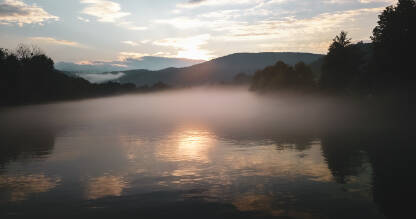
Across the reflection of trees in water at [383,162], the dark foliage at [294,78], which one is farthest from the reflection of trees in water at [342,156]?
the dark foliage at [294,78]

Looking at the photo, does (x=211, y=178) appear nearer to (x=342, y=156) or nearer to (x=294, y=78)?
(x=342, y=156)

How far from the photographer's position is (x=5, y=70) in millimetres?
136500

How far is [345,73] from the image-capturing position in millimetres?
109000

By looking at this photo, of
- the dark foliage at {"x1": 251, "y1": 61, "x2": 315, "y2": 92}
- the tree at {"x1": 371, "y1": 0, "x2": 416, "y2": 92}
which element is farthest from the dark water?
the dark foliage at {"x1": 251, "y1": 61, "x2": 315, "y2": 92}

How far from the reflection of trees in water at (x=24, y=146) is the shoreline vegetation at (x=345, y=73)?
68945 mm

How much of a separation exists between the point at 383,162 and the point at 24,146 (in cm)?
3864

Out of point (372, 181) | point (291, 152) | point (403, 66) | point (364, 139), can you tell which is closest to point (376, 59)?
point (403, 66)

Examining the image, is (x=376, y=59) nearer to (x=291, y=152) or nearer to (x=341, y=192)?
(x=291, y=152)

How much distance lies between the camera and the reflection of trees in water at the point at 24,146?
3681cm

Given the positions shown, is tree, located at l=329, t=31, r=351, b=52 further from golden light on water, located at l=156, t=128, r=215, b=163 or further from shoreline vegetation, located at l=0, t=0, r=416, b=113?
golden light on water, located at l=156, t=128, r=215, b=163

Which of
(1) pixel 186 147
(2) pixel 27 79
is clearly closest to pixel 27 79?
(2) pixel 27 79

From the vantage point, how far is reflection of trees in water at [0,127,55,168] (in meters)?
36.8

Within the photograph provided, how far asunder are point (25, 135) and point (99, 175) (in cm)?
3443

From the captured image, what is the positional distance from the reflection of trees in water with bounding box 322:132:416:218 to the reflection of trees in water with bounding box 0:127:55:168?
28.7 metres
